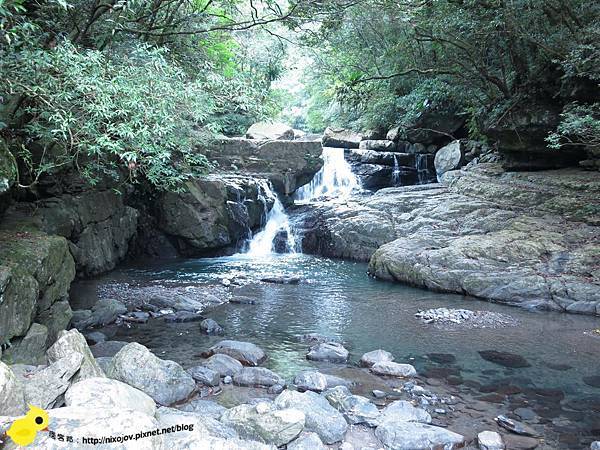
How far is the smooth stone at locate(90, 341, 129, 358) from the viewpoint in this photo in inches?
259

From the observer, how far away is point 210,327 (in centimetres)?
793

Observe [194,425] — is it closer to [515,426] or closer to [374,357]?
[515,426]

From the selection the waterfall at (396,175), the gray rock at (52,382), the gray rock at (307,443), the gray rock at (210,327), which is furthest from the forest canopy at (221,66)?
the gray rock at (307,443)

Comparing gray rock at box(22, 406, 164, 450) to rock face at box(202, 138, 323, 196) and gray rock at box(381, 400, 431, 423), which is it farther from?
rock face at box(202, 138, 323, 196)

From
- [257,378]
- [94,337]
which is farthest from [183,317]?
[257,378]

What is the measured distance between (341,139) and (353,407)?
18.5m

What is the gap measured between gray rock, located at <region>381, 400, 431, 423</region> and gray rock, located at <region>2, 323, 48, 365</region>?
3.96 metres

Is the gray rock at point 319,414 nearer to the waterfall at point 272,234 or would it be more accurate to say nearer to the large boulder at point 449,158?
the waterfall at point 272,234

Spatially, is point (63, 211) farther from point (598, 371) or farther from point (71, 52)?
point (598, 371)

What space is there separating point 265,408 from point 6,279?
337cm

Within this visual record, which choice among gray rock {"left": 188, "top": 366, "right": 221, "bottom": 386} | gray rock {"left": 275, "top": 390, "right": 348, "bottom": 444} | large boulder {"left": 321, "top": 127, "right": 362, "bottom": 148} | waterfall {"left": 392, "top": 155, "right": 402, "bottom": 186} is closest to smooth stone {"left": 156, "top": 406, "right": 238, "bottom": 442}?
gray rock {"left": 275, "top": 390, "right": 348, "bottom": 444}

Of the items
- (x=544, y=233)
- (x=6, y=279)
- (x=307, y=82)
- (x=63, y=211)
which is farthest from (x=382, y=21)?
(x=307, y=82)

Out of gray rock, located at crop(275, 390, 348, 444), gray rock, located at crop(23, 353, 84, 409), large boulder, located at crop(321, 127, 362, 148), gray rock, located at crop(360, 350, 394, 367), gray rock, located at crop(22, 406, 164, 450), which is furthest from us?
large boulder, located at crop(321, 127, 362, 148)

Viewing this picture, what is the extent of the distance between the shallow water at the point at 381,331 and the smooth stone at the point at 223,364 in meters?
0.40
